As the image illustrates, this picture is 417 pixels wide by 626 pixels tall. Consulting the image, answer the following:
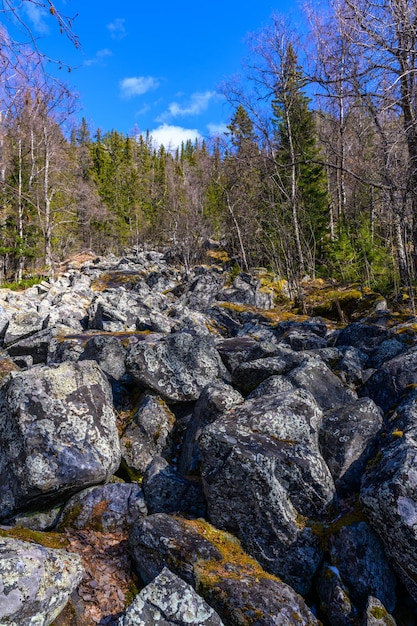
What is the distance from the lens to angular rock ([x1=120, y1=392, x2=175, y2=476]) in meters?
5.28

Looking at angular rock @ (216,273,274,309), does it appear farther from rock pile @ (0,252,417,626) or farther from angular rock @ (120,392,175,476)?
angular rock @ (120,392,175,476)

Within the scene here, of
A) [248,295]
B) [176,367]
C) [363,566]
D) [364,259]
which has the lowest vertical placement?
[363,566]

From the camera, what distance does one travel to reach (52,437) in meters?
4.50

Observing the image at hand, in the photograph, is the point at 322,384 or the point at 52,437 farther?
the point at 322,384

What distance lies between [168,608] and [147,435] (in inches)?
111

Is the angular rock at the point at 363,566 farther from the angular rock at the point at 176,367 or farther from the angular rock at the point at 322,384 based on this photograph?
the angular rock at the point at 176,367

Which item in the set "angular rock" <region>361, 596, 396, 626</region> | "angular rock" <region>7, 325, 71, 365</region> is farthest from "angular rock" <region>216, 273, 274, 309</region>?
"angular rock" <region>361, 596, 396, 626</region>

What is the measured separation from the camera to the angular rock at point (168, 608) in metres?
2.83

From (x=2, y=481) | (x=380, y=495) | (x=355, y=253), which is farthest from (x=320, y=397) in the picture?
(x=355, y=253)

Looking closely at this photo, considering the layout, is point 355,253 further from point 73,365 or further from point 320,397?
point 73,365

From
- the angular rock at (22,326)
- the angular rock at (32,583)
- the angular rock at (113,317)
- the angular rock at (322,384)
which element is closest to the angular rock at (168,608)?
the angular rock at (32,583)

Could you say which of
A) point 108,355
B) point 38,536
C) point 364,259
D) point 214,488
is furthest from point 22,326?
point 364,259

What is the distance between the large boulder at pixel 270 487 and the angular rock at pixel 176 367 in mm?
1900

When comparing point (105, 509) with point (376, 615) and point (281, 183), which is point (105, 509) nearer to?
point (376, 615)
